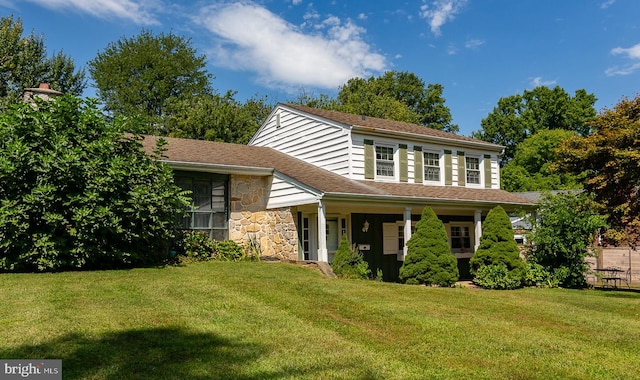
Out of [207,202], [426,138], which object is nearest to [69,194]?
[207,202]

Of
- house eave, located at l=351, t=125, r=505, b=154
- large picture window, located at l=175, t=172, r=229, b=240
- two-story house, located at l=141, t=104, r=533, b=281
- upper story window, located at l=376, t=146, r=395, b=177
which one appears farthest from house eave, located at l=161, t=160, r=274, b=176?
upper story window, located at l=376, t=146, r=395, b=177

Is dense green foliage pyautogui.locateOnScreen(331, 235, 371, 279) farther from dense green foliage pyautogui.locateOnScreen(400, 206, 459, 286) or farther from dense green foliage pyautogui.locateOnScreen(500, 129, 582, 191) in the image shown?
dense green foliage pyautogui.locateOnScreen(500, 129, 582, 191)

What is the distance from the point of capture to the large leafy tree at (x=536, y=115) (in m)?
46.9

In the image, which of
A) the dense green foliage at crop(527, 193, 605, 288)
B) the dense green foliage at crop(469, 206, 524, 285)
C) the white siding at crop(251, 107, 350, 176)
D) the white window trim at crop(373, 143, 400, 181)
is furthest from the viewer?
the white window trim at crop(373, 143, 400, 181)

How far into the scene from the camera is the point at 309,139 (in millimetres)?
18031

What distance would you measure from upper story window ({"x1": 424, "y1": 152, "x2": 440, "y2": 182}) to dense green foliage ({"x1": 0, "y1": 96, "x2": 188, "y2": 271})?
31.8 feet

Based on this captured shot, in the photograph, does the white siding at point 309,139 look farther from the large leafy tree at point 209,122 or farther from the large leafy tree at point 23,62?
the large leafy tree at point 23,62

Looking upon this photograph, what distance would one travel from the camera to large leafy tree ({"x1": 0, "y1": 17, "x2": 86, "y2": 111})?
26281mm

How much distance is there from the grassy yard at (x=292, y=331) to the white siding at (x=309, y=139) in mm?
7210

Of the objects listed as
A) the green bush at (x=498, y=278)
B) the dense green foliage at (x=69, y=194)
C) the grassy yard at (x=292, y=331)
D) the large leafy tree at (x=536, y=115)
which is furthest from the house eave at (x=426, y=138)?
the large leafy tree at (x=536, y=115)

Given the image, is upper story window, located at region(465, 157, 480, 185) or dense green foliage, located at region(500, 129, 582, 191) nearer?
upper story window, located at region(465, 157, 480, 185)

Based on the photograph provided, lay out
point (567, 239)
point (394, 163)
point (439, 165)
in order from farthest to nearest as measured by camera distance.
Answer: point (439, 165)
point (394, 163)
point (567, 239)

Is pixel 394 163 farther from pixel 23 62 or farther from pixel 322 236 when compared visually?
pixel 23 62

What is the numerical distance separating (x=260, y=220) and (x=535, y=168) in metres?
34.0
